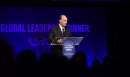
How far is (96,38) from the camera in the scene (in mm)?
11141

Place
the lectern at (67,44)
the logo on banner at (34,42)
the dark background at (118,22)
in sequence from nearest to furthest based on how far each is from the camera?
the lectern at (67,44)
the logo on banner at (34,42)
the dark background at (118,22)

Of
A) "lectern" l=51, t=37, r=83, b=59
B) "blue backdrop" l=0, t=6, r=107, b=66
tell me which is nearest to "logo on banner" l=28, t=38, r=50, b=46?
"blue backdrop" l=0, t=6, r=107, b=66

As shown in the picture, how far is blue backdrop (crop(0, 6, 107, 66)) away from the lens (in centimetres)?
1080

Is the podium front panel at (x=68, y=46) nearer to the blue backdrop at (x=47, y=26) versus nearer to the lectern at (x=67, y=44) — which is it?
the lectern at (x=67, y=44)

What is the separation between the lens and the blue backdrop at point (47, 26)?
35.4 feet

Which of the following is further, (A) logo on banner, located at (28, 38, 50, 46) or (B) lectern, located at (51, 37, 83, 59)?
(A) logo on banner, located at (28, 38, 50, 46)

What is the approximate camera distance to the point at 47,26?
1097 cm

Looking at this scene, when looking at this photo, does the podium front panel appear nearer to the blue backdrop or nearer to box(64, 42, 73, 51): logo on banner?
box(64, 42, 73, 51): logo on banner

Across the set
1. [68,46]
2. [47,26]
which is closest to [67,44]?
[68,46]

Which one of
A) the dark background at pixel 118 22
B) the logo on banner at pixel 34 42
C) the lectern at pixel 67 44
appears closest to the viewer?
the lectern at pixel 67 44

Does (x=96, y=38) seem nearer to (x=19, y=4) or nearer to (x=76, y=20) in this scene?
(x=76, y=20)

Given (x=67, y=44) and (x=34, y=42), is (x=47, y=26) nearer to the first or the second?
(x=34, y=42)

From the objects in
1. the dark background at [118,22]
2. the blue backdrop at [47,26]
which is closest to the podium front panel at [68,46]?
the blue backdrop at [47,26]

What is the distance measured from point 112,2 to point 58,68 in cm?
886
